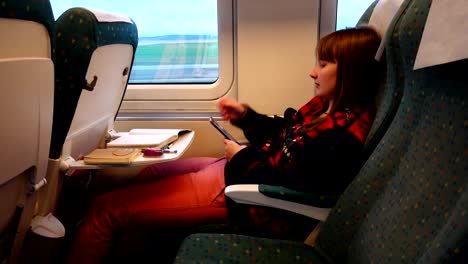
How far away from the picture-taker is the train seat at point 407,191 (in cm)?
69

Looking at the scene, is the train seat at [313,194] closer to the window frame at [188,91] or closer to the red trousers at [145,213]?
the red trousers at [145,213]

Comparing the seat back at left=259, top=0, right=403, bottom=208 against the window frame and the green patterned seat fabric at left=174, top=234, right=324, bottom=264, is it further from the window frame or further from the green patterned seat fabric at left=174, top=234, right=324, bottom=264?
the window frame

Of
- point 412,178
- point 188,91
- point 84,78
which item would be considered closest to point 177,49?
point 188,91

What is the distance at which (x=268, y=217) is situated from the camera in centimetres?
127

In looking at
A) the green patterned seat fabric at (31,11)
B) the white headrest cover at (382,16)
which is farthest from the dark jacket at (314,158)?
the green patterned seat fabric at (31,11)

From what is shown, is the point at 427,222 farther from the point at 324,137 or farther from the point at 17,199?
the point at 17,199

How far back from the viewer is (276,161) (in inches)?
51.9

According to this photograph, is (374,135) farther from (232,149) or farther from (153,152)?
(153,152)

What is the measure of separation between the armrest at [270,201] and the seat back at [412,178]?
0.14 ft

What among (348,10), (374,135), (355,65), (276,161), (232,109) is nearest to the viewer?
(374,135)

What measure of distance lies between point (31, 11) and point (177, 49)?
123 centimetres

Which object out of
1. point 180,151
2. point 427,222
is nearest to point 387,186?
point 427,222

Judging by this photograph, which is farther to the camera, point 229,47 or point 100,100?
point 229,47

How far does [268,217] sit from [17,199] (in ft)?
2.40
